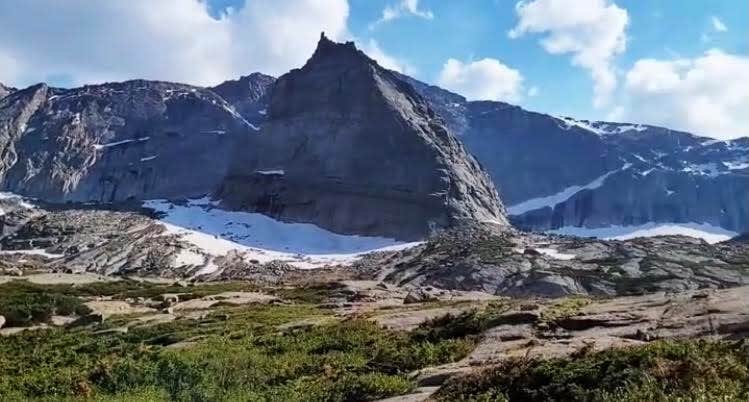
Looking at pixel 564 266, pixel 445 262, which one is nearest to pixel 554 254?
pixel 564 266

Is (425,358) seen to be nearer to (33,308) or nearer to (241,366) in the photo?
(241,366)

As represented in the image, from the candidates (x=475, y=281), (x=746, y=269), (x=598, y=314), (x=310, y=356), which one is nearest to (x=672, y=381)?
(x=598, y=314)

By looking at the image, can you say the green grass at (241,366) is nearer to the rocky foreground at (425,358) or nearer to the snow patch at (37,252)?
the rocky foreground at (425,358)

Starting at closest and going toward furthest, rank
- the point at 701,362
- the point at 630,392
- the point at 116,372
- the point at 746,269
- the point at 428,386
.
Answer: the point at 630,392 < the point at 701,362 < the point at 428,386 < the point at 116,372 < the point at 746,269

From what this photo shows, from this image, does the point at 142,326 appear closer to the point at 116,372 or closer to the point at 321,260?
the point at 116,372

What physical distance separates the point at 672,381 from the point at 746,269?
475 feet

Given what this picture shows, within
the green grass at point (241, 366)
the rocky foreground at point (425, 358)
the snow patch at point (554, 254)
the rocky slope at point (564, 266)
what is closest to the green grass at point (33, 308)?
the rocky foreground at point (425, 358)

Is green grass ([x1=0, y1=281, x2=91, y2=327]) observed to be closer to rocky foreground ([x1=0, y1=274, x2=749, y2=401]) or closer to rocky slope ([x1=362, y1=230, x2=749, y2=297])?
rocky foreground ([x1=0, y1=274, x2=749, y2=401])

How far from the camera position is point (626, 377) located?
528 inches

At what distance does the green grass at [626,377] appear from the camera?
478 inches

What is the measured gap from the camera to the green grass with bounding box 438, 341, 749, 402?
1214 cm

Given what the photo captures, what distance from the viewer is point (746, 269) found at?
140 m

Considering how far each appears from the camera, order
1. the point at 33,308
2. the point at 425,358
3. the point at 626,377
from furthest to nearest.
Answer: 1. the point at 33,308
2. the point at 425,358
3. the point at 626,377

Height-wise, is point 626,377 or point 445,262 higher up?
point 445,262
